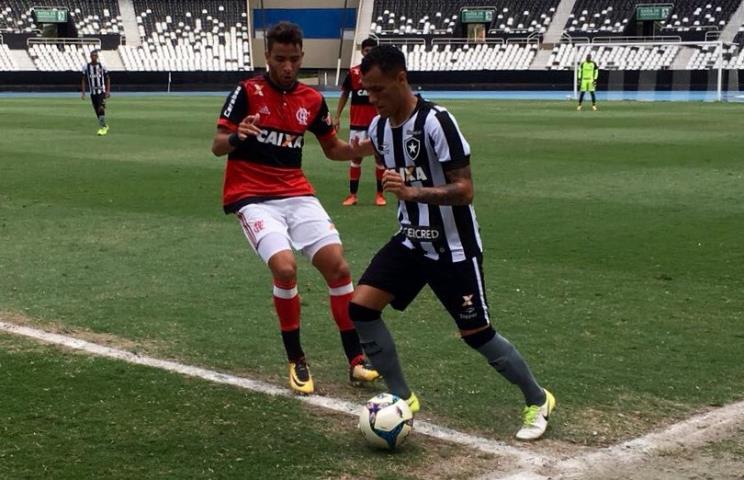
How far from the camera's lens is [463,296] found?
5176 millimetres

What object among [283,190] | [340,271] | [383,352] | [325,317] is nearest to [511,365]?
[383,352]

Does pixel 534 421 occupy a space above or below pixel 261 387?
above

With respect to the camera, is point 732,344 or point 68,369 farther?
point 732,344

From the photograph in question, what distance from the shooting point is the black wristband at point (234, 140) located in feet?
19.8

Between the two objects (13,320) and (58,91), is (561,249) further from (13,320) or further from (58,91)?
(58,91)

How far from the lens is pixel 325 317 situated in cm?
780

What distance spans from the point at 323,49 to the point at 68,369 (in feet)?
211

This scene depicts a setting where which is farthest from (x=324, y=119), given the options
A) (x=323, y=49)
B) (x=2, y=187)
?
(x=323, y=49)

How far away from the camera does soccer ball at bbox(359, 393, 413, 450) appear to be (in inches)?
198

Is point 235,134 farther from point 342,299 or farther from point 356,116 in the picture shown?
point 356,116

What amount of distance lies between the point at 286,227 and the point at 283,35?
112cm

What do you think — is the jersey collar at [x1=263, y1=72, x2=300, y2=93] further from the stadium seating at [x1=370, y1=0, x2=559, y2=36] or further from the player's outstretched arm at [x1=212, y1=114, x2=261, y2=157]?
the stadium seating at [x1=370, y1=0, x2=559, y2=36]

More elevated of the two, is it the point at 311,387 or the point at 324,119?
the point at 324,119

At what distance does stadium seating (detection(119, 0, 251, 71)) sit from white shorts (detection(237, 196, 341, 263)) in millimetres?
57152
